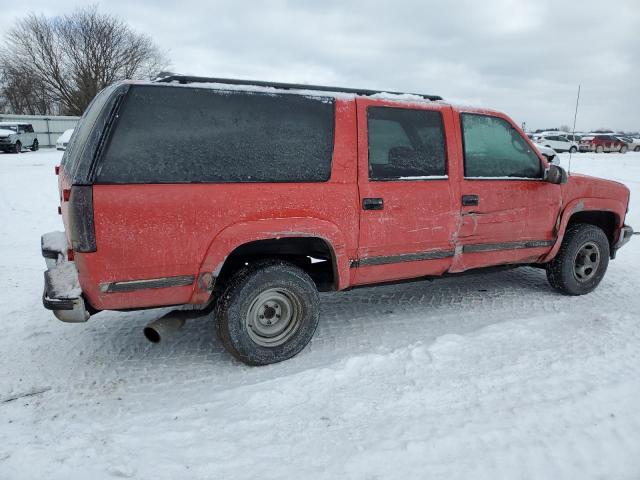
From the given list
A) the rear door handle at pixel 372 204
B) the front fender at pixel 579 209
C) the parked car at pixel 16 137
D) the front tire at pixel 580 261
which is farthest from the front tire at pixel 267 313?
the parked car at pixel 16 137

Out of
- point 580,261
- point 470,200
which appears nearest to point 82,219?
point 470,200

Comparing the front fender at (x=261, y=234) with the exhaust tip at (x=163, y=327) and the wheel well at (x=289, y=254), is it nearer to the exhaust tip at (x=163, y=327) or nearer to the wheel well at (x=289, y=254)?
the wheel well at (x=289, y=254)

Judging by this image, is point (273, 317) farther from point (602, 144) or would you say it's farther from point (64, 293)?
point (602, 144)

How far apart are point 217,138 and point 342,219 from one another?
40.2 inches

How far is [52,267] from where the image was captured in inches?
129

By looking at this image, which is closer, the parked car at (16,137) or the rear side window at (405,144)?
the rear side window at (405,144)

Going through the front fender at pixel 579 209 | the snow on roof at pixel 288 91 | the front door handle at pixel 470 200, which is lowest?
the front fender at pixel 579 209

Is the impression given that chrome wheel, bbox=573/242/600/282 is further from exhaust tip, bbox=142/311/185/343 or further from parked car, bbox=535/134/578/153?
parked car, bbox=535/134/578/153

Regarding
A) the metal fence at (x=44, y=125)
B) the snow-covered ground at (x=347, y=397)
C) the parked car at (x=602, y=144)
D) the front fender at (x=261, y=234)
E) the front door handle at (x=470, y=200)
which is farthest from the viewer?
the parked car at (x=602, y=144)

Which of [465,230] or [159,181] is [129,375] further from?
[465,230]

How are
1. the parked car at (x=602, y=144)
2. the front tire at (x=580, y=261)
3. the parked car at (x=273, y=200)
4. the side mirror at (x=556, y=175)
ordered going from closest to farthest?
the parked car at (x=273, y=200)
the side mirror at (x=556, y=175)
the front tire at (x=580, y=261)
the parked car at (x=602, y=144)

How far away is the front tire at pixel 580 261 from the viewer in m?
4.71

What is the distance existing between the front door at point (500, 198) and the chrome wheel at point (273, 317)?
4.90 ft

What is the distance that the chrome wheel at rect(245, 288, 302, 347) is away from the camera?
3340 millimetres
